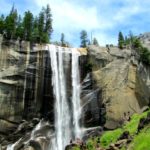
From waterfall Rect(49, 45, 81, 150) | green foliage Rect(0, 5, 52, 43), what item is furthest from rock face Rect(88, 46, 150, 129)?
green foliage Rect(0, 5, 52, 43)

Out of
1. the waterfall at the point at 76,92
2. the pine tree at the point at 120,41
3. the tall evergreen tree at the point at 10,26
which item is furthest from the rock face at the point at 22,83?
the pine tree at the point at 120,41

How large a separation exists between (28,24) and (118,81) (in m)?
26.8

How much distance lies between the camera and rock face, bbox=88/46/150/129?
6016cm

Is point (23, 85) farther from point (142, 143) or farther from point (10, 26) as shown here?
point (142, 143)

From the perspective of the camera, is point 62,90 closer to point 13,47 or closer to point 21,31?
point 13,47

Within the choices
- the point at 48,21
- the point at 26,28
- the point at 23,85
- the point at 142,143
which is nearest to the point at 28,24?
the point at 26,28

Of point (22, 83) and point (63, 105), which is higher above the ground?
point (22, 83)

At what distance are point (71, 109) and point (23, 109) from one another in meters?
8.01

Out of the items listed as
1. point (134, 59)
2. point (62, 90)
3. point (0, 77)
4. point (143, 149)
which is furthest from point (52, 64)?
point (143, 149)

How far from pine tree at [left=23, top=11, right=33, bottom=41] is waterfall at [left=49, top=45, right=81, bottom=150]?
12.7 m

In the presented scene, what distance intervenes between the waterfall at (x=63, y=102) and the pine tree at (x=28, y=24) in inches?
499

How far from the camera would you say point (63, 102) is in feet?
206

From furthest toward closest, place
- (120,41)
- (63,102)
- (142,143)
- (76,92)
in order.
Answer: (120,41) < (76,92) < (63,102) < (142,143)

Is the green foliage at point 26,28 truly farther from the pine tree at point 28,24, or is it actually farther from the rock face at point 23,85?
the rock face at point 23,85
